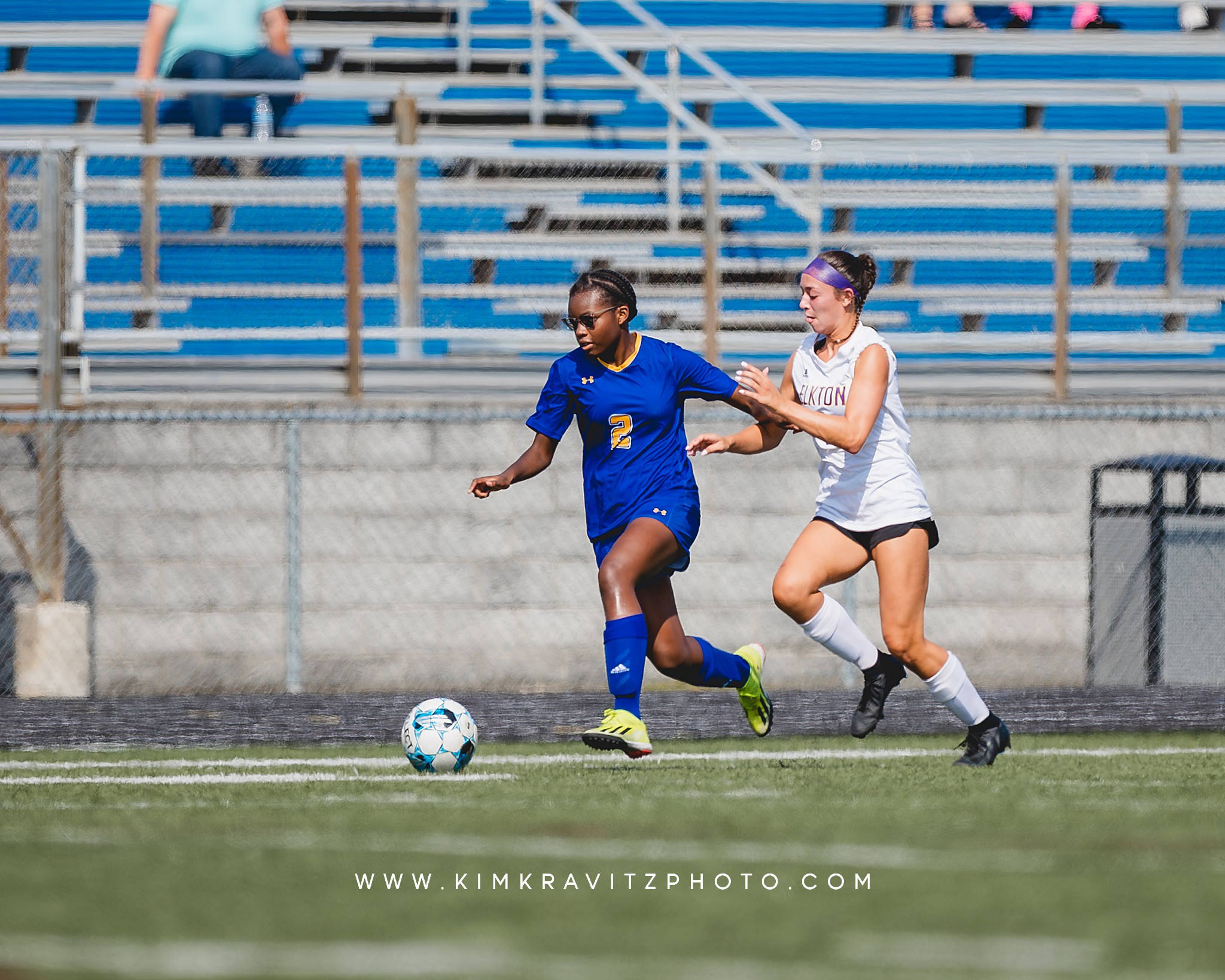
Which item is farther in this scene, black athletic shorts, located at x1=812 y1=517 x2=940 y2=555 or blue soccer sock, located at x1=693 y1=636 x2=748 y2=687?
blue soccer sock, located at x1=693 y1=636 x2=748 y2=687

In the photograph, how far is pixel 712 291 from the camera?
11.9 meters

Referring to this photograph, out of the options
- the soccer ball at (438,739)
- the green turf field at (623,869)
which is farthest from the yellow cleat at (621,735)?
the soccer ball at (438,739)

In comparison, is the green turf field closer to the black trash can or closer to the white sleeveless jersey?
the white sleeveless jersey

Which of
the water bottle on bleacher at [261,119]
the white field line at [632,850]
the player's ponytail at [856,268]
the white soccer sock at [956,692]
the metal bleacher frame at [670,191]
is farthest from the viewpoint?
the water bottle on bleacher at [261,119]

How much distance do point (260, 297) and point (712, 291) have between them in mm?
2793

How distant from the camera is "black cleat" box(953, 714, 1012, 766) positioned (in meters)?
7.41

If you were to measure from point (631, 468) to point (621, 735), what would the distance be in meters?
1.06

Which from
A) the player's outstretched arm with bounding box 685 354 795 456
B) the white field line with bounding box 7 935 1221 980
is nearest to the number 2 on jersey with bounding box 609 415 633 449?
the player's outstretched arm with bounding box 685 354 795 456

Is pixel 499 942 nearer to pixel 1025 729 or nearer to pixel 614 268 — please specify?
pixel 1025 729

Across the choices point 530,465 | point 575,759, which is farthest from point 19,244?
point 575,759

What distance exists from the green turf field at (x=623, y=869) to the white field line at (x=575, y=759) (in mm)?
132

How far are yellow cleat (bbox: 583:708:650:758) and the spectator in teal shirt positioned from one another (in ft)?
25.1

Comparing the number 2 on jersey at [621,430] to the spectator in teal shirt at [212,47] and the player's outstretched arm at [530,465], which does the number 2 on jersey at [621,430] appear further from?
the spectator in teal shirt at [212,47]

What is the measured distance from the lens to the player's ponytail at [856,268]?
738 centimetres
